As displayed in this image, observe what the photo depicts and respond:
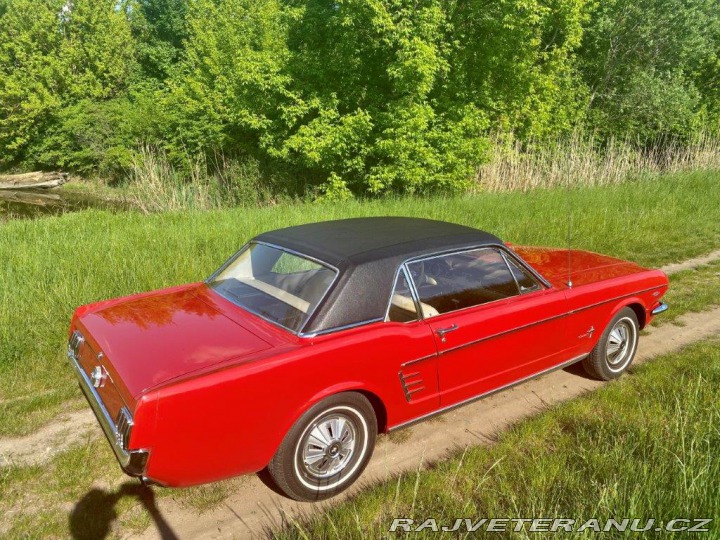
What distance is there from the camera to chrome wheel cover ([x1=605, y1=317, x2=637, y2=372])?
4.34 metres

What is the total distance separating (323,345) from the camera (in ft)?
9.27

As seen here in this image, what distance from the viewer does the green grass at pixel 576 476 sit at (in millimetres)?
2453

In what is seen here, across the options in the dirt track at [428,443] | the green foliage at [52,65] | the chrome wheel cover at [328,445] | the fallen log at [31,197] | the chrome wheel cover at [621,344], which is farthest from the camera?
the green foliage at [52,65]

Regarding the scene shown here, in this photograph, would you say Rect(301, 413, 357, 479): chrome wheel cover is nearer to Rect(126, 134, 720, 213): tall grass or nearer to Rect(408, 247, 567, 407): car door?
Rect(408, 247, 567, 407): car door

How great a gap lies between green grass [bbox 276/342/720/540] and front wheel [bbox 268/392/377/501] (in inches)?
5.9

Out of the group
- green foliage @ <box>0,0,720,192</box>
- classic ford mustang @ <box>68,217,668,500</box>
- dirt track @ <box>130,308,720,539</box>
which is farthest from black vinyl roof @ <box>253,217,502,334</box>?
green foliage @ <box>0,0,720,192</box>

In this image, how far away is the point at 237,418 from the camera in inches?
100

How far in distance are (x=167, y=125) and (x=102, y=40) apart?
12592 mm

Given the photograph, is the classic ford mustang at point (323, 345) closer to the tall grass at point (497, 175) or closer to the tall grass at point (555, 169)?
the tall grass at point (497, 175)

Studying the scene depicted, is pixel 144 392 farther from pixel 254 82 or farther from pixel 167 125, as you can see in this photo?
pixel 167 125

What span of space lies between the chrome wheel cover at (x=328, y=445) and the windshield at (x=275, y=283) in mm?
560

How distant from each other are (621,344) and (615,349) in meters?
Answer: 0.08

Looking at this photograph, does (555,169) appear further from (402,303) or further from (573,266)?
(402,303)

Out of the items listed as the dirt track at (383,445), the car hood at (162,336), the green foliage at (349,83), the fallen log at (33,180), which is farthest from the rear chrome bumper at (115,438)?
the fallen log at (33,180)
